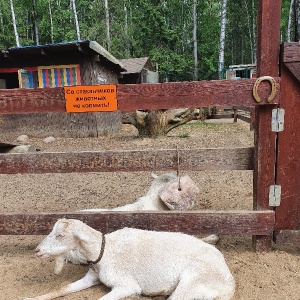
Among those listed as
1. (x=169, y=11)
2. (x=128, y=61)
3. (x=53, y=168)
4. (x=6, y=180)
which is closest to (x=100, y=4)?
(x=169, y=11)

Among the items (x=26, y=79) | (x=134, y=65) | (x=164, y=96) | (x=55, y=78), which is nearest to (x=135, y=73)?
(x=134, y=65)

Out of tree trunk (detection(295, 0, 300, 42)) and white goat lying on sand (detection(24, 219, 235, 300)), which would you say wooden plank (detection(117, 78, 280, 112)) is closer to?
white goat lying on sand (detection(24, 219, 235, 300))

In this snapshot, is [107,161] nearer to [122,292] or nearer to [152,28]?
[122,292]

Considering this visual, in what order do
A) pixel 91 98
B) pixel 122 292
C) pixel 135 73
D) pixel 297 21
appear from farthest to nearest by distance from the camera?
pixel 135 73 → pixel 297 21 → pixel 91 98 → pixel 122 292

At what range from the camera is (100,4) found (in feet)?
130

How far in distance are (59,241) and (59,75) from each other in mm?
12385

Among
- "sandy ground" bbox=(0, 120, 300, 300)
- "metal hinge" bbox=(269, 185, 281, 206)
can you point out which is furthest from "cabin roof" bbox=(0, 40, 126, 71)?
"metal hinge" bbox=(269, 185, 281, 206)

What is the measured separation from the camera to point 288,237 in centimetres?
344

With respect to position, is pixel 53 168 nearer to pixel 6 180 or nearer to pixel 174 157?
pixel 174 157

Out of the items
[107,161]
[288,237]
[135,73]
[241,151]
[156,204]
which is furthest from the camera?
[135,73]

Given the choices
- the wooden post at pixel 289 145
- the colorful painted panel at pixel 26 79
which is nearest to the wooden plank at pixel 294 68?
the wooden post at pixel 289 145

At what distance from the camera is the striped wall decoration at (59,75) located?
1420 cm

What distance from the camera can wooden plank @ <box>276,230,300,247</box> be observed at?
11.3 ft

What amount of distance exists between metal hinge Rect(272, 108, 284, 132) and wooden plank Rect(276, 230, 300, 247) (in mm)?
987
